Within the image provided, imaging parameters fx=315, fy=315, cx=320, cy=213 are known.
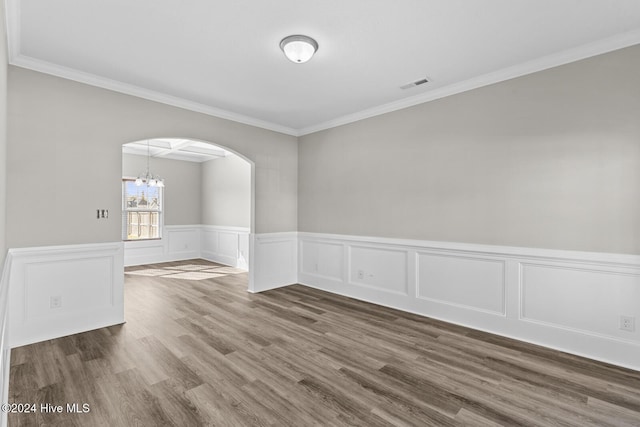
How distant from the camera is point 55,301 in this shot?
10.7 ft

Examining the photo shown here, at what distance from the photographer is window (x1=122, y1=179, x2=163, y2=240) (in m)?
7.40

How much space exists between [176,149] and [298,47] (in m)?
4.86

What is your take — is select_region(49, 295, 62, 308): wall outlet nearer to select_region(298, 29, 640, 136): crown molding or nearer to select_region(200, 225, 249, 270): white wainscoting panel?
select_region(200, 225, 249, 270): white wainscoting panel

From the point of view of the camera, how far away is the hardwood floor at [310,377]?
82.0 inches

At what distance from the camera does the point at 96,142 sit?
11.5 ft

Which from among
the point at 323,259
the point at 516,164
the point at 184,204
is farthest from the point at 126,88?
the point at 184,204

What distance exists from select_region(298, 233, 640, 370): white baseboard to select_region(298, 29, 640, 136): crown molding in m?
1.80

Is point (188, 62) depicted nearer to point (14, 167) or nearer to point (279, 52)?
→ point (279, 52)

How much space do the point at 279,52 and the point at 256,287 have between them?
349 cm

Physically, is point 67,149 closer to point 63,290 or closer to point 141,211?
point 63,290

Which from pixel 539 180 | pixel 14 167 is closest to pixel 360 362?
pixel 539 180

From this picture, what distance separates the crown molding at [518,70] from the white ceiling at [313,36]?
1 centimetres

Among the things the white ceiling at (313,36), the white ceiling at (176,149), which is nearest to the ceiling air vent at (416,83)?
the white ceiling at (313,36)

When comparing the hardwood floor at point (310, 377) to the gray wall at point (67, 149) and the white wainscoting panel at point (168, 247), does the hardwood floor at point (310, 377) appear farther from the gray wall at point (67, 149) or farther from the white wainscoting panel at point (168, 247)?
the white wainscoting panel at point (168, 247)
